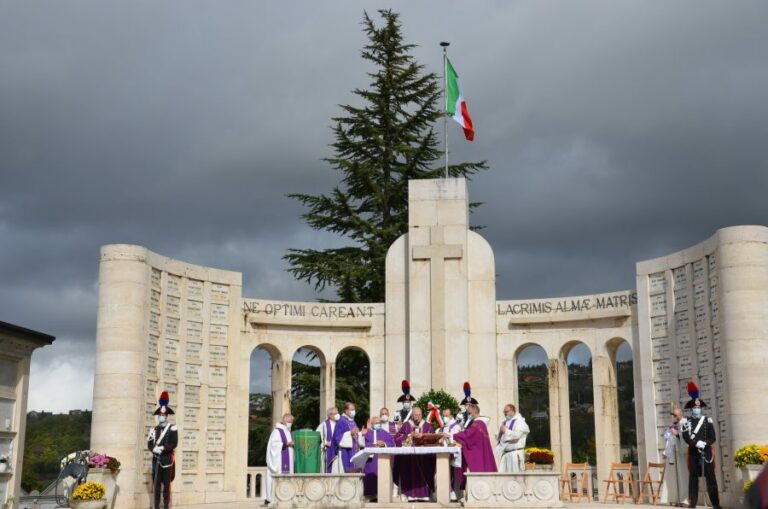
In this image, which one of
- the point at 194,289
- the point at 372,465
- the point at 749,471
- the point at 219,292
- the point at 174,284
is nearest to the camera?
the point at 749,471

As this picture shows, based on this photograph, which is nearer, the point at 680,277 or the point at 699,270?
the point at 699,270

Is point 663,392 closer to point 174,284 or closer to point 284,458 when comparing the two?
point 284,458

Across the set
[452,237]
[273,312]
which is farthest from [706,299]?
[273,312]

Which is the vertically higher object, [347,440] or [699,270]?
[699,270]

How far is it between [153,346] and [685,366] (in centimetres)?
1403

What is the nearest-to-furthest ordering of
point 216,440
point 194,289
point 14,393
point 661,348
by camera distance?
point 14,393 < point 661,348 < point 216,440 < point 194,289

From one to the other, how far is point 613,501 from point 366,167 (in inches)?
714

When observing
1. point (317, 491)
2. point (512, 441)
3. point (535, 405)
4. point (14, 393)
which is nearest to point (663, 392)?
point (512, 441)

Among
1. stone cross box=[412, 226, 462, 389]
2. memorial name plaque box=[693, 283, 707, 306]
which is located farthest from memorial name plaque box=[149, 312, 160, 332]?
memorial name plaque box=[693, 283, 707, 306]

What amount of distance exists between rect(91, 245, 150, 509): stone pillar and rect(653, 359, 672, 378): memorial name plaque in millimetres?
13691

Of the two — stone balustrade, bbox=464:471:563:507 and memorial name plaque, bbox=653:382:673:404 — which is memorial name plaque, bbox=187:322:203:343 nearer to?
stone balustrade, bbox=464:471:563:507

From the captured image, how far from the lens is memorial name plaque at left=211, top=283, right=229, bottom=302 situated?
2556 centimetres

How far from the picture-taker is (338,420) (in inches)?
818

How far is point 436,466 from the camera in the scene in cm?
1766
